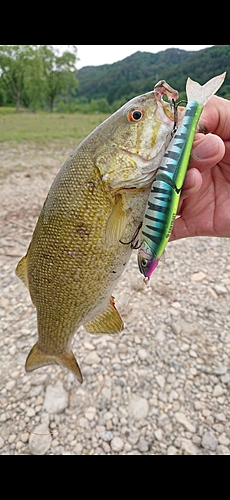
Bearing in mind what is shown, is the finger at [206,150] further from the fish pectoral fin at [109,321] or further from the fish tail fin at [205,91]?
the fish pectoral fin at [109,321]

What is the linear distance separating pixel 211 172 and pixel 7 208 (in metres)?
4.79

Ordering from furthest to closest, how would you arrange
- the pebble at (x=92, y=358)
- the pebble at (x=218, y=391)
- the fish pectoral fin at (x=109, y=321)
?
the pebble at (x=92, y=358), the pebble at (x=218, y=391), the fish pectoral fin at (x=109, y=321)

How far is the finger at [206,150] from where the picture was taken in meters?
1.49

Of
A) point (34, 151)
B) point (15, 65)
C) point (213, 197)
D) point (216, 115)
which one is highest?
point (15, 65)

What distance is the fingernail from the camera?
4.90 feet

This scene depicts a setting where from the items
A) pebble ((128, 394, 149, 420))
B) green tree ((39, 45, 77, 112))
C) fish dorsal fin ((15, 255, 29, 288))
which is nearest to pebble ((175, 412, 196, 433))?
pebble ((128, 394, 149, 420))

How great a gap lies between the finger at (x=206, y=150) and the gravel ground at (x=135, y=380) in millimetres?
2107

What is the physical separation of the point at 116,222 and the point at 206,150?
49 centimetres

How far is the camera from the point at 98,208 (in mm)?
1482

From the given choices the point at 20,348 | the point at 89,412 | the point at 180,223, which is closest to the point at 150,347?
the point at 89,412

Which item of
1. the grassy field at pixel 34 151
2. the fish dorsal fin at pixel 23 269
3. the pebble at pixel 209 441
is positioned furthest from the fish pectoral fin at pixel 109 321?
the grassy field at pixel 34 151

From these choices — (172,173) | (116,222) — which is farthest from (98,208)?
(172,173)

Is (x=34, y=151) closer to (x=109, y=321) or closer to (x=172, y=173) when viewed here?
(x=109, y=321)
